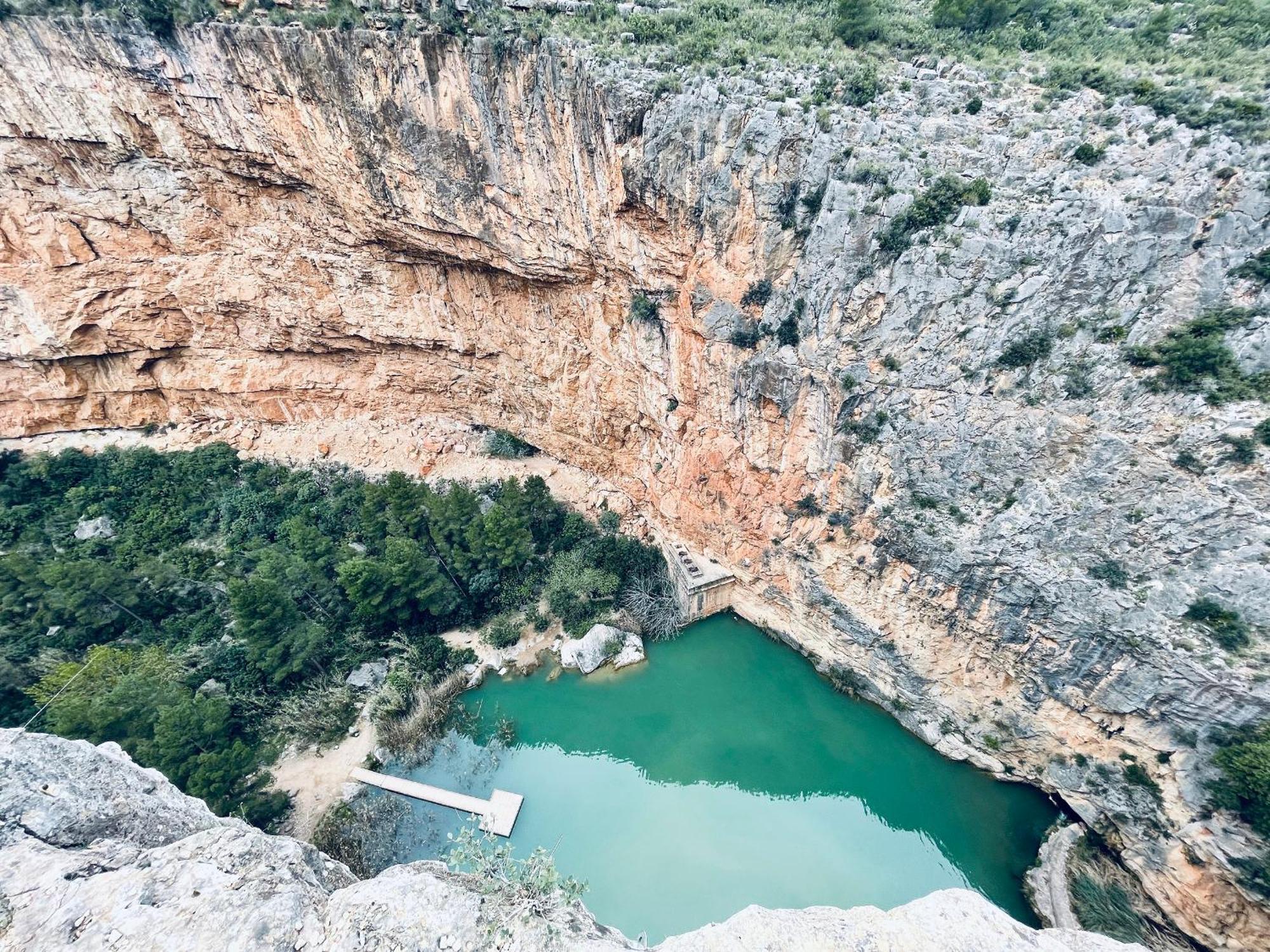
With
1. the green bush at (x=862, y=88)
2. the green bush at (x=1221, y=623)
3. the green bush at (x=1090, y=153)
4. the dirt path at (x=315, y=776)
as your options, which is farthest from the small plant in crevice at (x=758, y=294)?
the dirt path at (x=315, y=776)

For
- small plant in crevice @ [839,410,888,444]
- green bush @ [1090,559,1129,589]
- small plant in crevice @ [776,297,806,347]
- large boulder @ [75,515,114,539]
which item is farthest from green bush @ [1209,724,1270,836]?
large boulder @ [75,515,114,539]

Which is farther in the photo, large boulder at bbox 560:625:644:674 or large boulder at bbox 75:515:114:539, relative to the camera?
large boulder at bbox 75:515:114:539

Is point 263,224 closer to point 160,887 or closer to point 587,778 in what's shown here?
point 160,887

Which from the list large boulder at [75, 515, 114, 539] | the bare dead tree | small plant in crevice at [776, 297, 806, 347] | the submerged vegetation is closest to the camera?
the submerged vegetation

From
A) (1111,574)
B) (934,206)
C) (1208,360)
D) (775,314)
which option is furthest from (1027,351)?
(775,314)

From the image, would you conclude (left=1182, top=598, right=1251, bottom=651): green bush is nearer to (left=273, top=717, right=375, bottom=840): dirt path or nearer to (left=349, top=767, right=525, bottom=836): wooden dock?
(left=349, top=767, right=525, bottom=836): wooden dock

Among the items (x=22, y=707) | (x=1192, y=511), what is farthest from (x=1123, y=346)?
(x=22, y=707)
